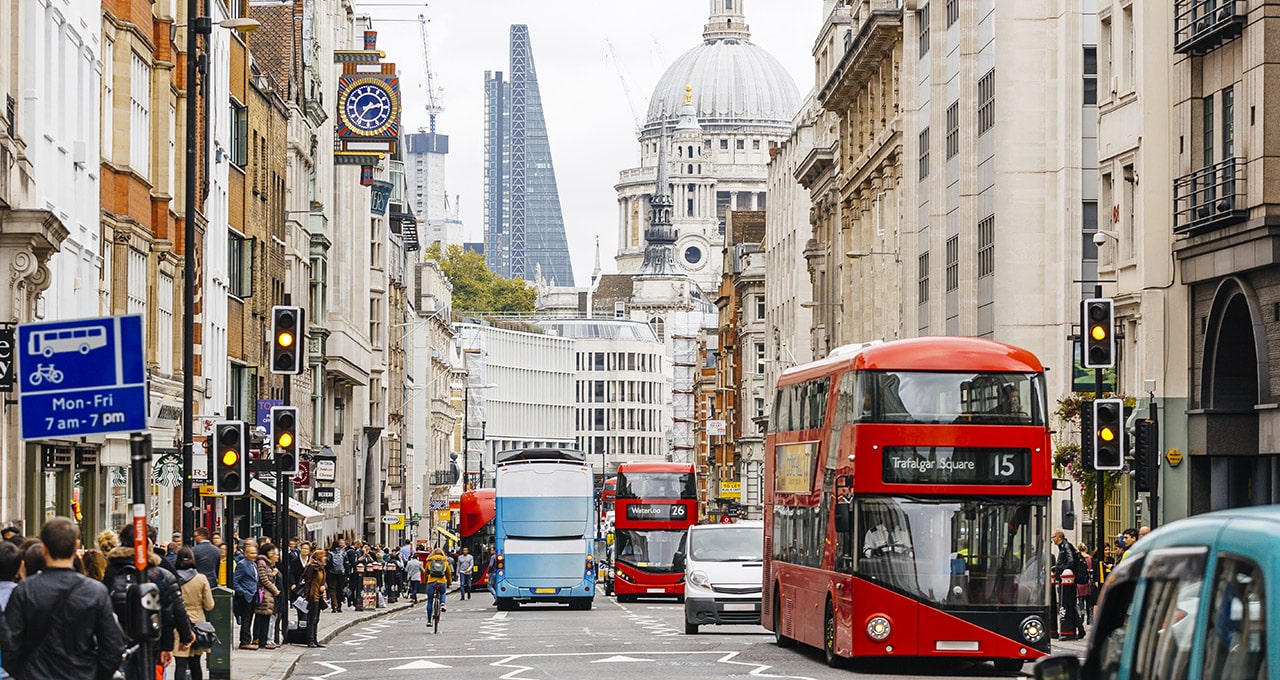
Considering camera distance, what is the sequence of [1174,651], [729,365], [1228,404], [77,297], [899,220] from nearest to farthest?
[1174,651] < [77,297] < [1228,404] < [899,220] < [729,365]

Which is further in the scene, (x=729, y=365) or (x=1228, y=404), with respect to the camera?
(x=729, y=365)

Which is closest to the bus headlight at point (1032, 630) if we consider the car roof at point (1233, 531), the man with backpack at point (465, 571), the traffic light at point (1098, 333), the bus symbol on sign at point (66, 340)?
the traffic light at point (1098, 333)

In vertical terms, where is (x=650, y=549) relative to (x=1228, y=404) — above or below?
below

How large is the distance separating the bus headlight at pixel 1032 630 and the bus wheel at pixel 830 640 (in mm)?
2547

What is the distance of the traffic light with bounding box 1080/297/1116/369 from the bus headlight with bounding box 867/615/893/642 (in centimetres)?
506

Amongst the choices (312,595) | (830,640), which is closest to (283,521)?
(312,595)

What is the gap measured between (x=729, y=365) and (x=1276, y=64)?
Answer: 10699 cm

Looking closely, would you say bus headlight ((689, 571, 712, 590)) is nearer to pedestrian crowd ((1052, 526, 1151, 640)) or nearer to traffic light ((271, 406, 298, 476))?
pedestrian crowd ((1052, 526, 1151, 640))

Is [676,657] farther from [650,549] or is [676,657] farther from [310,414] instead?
[310,414]

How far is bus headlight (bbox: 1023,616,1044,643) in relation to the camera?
82.7 ft

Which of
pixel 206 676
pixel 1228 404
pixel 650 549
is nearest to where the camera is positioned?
pixel 206 676

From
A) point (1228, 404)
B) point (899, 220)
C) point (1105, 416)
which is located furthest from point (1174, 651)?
point (899, 220)

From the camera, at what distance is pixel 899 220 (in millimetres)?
71125

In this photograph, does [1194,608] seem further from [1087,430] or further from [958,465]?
[1087,430]
